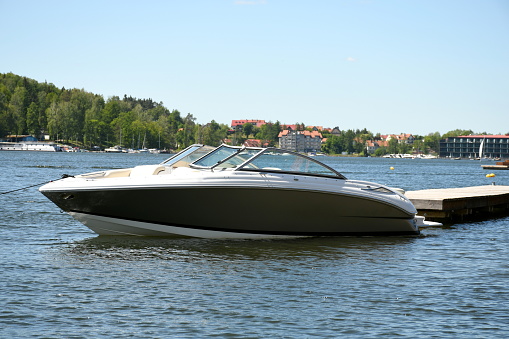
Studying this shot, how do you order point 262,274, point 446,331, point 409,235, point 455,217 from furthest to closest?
1. point 455,217
2. point 409,235
3. point 262,274
4. point 446,331

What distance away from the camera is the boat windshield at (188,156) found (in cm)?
1435

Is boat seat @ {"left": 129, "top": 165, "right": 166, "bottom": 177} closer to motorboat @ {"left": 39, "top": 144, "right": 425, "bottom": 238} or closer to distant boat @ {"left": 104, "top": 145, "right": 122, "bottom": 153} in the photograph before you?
motorboat @ {"left": 39, "top": 144, "right": 425, "bottom": 238}

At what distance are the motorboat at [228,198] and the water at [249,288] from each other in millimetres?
305

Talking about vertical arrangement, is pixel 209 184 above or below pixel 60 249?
above

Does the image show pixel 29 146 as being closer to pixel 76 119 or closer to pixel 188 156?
→ pixel 76 119

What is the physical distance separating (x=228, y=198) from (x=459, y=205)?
9088 mm

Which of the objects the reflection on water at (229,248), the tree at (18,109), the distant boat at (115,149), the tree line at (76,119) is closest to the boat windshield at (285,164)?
the reflection on water at (229,248)

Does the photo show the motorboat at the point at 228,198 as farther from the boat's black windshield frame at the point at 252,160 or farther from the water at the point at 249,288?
the water at the point at 249,288

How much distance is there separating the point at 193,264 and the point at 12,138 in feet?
545

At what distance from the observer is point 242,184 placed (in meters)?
12.9

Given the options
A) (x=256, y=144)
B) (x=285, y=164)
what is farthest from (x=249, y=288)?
(x=256, y=144)

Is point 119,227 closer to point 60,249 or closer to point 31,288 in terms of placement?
point 60,249

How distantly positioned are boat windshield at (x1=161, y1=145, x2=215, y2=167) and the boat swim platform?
6.70 metres

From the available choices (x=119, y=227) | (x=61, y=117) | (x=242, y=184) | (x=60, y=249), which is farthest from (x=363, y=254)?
(x=61, y=117)
